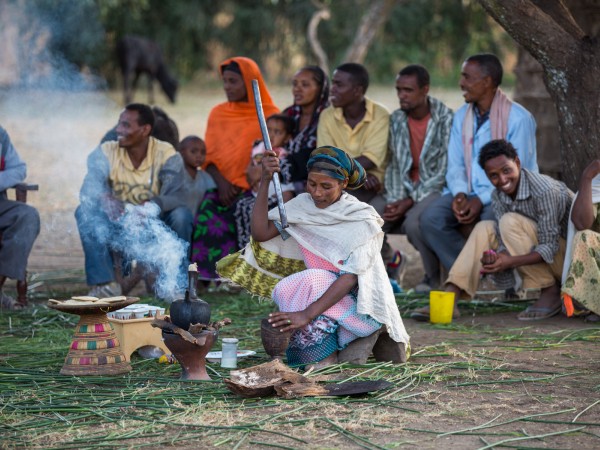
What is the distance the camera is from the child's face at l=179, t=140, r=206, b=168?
7594 millimetres

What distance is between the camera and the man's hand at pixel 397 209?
23.8 ft

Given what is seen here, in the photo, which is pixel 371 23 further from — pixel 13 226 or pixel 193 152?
pixel 13 226

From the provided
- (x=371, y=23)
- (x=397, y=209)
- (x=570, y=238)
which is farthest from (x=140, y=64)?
(x=570, y=238)

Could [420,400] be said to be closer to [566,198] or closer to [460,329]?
[460,329]

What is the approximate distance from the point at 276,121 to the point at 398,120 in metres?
0.97

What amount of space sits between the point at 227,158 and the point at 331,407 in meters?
4.07

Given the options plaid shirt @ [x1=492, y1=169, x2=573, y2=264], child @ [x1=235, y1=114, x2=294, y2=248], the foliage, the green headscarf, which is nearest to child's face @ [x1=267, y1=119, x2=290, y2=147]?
child @ [x1=235, y1=114, x2=294, y2=248]

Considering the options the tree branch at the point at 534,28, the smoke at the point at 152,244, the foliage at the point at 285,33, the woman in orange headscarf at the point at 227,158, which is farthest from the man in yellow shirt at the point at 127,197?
the foliage at the point at 285,33

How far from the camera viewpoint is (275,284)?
514 cm

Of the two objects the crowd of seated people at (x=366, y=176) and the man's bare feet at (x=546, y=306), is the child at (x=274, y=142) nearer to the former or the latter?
the crowd of seated people at (x=366, y=176)

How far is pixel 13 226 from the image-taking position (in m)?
6.88

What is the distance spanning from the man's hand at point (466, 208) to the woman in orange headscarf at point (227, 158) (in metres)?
1.75

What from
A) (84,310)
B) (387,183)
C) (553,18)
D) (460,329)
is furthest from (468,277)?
(84,310)

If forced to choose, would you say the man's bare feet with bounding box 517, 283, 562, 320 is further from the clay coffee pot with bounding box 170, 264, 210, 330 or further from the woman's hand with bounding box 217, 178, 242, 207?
the clay coffee pot with bounding box 170, 264, 210, 330
